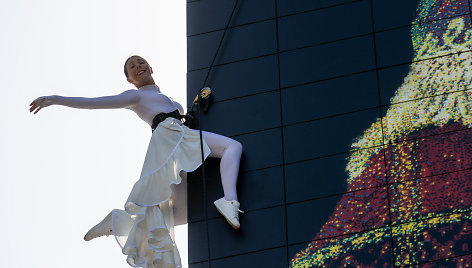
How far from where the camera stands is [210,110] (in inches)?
367

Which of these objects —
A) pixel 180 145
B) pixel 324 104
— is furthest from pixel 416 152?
pixel 180 145

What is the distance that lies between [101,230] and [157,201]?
529 millimetres

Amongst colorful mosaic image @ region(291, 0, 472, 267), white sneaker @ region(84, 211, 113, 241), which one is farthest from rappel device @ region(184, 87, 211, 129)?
colorful mosaic image @ region(291, 0, 472, 267)

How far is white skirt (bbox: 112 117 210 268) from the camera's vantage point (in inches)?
326

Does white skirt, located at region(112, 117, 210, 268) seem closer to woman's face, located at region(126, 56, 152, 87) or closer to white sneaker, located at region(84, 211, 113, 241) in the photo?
white sneaker, located at region(84, 211, 113, 241)

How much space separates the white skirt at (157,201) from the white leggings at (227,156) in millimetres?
100

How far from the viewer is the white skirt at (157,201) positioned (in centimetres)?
828

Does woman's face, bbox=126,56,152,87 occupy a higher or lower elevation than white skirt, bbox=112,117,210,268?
higher

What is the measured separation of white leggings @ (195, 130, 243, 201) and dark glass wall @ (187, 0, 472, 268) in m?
0.13

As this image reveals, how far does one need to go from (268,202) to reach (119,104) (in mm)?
1423

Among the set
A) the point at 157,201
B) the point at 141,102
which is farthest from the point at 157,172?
the point at 141,102

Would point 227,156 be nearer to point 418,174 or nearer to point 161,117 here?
point 161,117

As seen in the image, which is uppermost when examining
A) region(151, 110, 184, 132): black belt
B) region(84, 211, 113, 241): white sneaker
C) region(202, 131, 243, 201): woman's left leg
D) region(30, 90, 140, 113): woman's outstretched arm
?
region(30, 90, 140, 113): woman's outstretched arm

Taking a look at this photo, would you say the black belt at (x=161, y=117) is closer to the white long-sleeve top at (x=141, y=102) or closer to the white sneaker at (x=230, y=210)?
the white long-sleeve top at (x=141, y=102)
